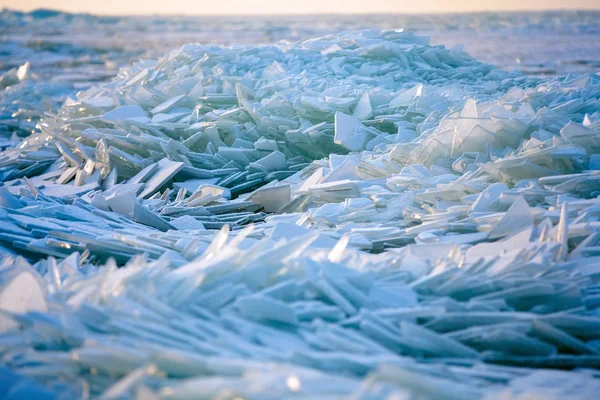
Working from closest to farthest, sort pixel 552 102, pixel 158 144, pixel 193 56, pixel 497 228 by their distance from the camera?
pixel 497 228, pixel 552 102, pixel 158 144, pixel 193 56

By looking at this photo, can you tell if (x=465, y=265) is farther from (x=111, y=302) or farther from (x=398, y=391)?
(x=111, y=302)

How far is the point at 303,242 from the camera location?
2623 millimetres

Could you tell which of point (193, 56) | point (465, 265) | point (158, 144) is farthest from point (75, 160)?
point (465, 265)

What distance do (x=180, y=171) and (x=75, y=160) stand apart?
1.11 m

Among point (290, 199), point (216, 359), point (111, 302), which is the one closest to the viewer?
point (216, 359)

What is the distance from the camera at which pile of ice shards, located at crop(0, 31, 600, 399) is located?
204cm

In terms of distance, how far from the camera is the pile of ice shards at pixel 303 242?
204 centimetres

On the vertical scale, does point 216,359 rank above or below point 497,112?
below

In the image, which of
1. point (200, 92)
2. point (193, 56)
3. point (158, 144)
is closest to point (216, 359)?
point (158, 144)

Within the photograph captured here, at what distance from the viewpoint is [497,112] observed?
437 cm

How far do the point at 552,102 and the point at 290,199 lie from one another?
7.29ft

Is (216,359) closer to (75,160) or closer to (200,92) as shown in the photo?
(75,160)

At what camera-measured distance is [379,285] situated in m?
2.55

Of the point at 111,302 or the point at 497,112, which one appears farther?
the point at 497,112
